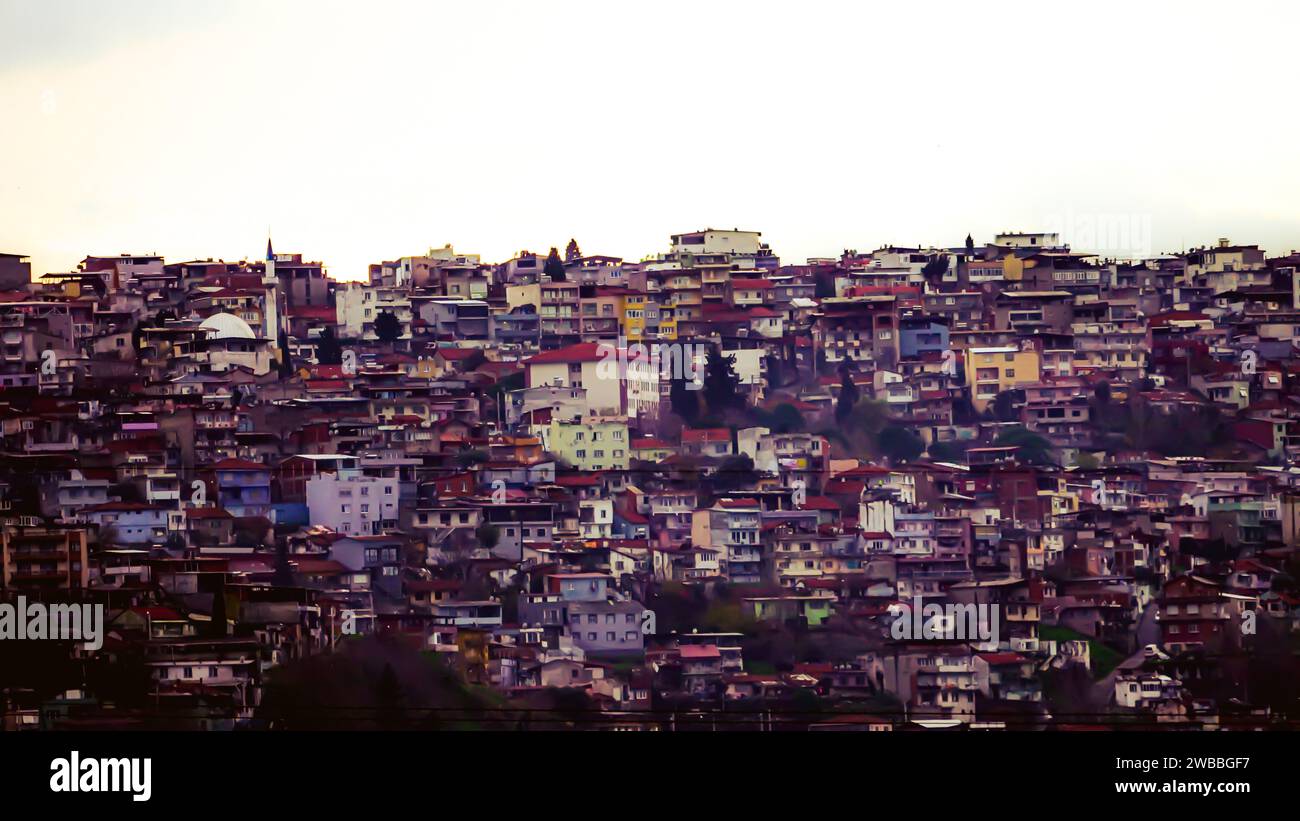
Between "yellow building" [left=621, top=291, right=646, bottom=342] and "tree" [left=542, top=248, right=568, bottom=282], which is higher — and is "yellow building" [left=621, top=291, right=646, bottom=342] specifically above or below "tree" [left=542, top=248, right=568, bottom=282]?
below

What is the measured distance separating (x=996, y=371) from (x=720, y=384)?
2.51m

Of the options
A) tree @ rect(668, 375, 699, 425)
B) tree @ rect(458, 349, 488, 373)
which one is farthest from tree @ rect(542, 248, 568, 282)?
tree @ rect(668, 375, 699, 425)

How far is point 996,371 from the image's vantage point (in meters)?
18.6

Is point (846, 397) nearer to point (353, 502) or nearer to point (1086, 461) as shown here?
point (1086, 461)

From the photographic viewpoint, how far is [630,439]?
1672 cm

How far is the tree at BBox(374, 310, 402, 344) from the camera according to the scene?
19750 millimetres

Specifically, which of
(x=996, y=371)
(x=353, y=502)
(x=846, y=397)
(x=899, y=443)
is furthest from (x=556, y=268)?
(x=353, y=502)

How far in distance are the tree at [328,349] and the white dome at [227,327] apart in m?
0.58

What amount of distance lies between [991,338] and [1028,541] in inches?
220

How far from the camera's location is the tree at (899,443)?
1680 cm

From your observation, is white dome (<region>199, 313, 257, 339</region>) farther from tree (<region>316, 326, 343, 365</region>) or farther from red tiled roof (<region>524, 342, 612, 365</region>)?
red tiled roof (<region>524, 342, 612, 365</region>)

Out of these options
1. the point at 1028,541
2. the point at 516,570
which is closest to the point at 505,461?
the point at 516,570

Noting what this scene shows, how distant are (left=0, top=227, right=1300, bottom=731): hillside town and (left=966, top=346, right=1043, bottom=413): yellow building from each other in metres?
0.04

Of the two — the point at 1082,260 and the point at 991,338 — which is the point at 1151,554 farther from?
the point at 1082,260
